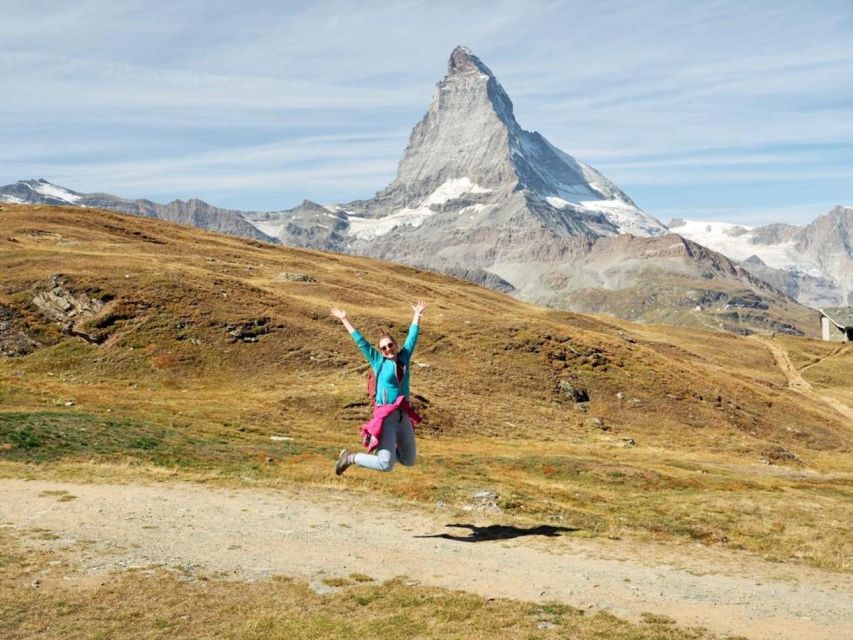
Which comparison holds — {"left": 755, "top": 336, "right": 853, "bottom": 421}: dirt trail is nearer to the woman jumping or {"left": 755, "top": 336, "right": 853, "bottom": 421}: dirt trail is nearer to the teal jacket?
the woman jumping

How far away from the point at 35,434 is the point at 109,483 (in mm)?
8659

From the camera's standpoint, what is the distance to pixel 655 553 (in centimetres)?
1978

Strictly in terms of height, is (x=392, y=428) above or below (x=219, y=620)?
above

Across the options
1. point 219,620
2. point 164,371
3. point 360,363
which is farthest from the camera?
point 360,363

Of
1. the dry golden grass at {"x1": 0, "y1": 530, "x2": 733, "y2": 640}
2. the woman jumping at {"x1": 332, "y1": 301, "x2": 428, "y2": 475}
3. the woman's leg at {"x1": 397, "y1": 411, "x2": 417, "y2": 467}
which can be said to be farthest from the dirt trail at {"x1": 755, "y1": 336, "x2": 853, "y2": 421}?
the dry golden grass at {"x1": 0, "y1": 530, "x2": 733, "y2": 640}

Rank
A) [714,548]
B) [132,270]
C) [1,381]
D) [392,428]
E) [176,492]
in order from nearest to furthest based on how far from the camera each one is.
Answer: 1. [392,428]
2. [714,548]
3. [176,492]
4. [1,381]
5. [132,270]

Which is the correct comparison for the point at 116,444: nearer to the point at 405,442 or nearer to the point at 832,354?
the point at 405,442

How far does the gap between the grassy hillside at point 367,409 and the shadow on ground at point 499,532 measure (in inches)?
48.3

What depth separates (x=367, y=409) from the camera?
53.5 meters

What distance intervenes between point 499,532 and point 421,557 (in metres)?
3.65

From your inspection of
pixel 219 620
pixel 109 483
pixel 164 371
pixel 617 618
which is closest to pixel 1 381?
pixel 164 371

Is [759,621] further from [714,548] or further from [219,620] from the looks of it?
[219,620]

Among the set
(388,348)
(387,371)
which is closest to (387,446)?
(387,371)

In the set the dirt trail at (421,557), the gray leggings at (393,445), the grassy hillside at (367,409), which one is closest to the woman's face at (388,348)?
the gray leggings at (393,445)
